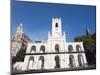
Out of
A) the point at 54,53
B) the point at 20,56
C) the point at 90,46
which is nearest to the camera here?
the point at 20,56

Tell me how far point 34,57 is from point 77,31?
59 cm

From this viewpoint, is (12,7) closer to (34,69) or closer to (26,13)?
(26,13)

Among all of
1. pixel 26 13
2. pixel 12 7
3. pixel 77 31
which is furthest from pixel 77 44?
pixel 12 7

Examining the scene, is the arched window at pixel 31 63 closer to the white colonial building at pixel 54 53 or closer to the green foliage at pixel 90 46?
the white colonial building at pixel 54 53

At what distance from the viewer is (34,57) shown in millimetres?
2467

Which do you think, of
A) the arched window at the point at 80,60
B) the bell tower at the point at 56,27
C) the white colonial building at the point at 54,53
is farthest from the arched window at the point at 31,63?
the arched window at the point at 80,60

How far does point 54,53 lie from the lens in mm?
2541

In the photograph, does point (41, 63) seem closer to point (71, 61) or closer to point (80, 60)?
point (71, 61)

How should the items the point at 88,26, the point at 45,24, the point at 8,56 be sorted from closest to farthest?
the point at 8,56
the point at 45,24
the point at 88,26

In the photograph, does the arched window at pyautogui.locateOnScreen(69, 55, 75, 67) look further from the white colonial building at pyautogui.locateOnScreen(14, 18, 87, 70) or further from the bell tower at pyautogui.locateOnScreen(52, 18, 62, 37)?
the bell tower at pyautogui.locateOnScreen(52, 18, 62, 37)

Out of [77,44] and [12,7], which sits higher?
[12,7]

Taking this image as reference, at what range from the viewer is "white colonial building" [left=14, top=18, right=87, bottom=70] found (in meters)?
2.45

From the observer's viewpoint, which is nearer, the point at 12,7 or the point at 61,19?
the point at 12,7

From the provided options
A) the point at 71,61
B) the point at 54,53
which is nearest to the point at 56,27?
the point at 54,53
